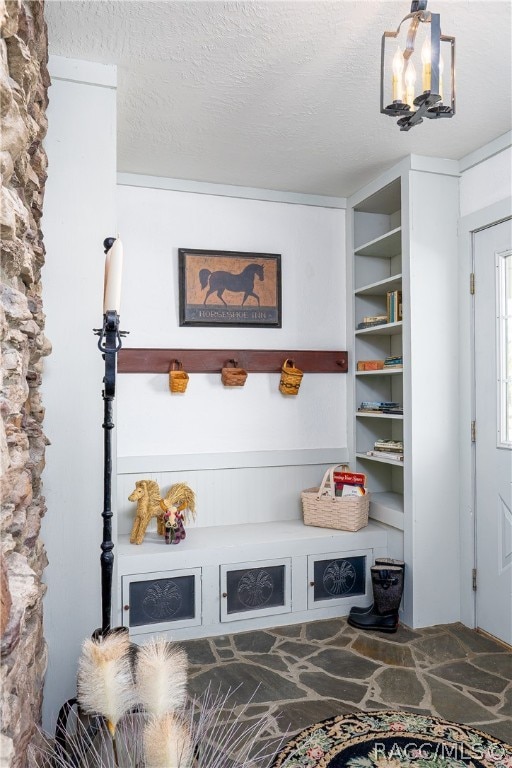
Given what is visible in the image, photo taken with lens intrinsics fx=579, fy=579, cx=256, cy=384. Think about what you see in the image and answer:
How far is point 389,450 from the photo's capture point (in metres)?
3.57

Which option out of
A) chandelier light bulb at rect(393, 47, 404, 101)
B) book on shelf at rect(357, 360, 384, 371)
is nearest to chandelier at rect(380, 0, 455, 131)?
chandelier light bulb at rect(393, 47, 404, 101)

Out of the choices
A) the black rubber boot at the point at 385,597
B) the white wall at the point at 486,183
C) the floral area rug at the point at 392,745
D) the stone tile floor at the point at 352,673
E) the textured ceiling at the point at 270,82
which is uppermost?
the textured ceiling at the point at 270,82

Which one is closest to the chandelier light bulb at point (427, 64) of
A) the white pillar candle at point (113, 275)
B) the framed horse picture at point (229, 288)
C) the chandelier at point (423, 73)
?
the chandelier at point (423, 73)

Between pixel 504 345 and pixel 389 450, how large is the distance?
0.93 metres

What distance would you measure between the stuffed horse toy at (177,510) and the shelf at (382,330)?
1513mm

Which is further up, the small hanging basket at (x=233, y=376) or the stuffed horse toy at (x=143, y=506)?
the small hanging basket at (x=233, y=376)

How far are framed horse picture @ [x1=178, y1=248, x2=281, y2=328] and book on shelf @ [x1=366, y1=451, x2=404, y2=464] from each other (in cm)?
104

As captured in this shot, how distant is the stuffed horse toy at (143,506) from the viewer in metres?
3.19

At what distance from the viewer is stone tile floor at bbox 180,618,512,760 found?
93.6 inches

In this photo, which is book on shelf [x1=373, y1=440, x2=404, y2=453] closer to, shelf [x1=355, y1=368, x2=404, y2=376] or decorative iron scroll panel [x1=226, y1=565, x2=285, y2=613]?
shelf [x1=355, y1=368, x2=404, y2=376]

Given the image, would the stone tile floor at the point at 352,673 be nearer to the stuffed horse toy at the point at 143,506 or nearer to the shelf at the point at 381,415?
the stuffed horse toy at the point at 143,506

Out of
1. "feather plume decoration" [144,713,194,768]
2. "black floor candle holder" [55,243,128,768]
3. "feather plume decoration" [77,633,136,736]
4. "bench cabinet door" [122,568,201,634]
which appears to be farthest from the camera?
"bench cabinet door" [122,568,201,634]

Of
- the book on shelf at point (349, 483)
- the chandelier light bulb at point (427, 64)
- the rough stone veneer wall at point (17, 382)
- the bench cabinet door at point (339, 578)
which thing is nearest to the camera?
the rough stone veneer wall at point (17, 382)

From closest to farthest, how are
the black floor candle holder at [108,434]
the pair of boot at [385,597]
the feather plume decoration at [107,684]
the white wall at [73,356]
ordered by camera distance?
the feather plume decoration at [107,684], the black floor candle holder at [108,434], the white wall at [73,356], the pair of boot at [385,597]
